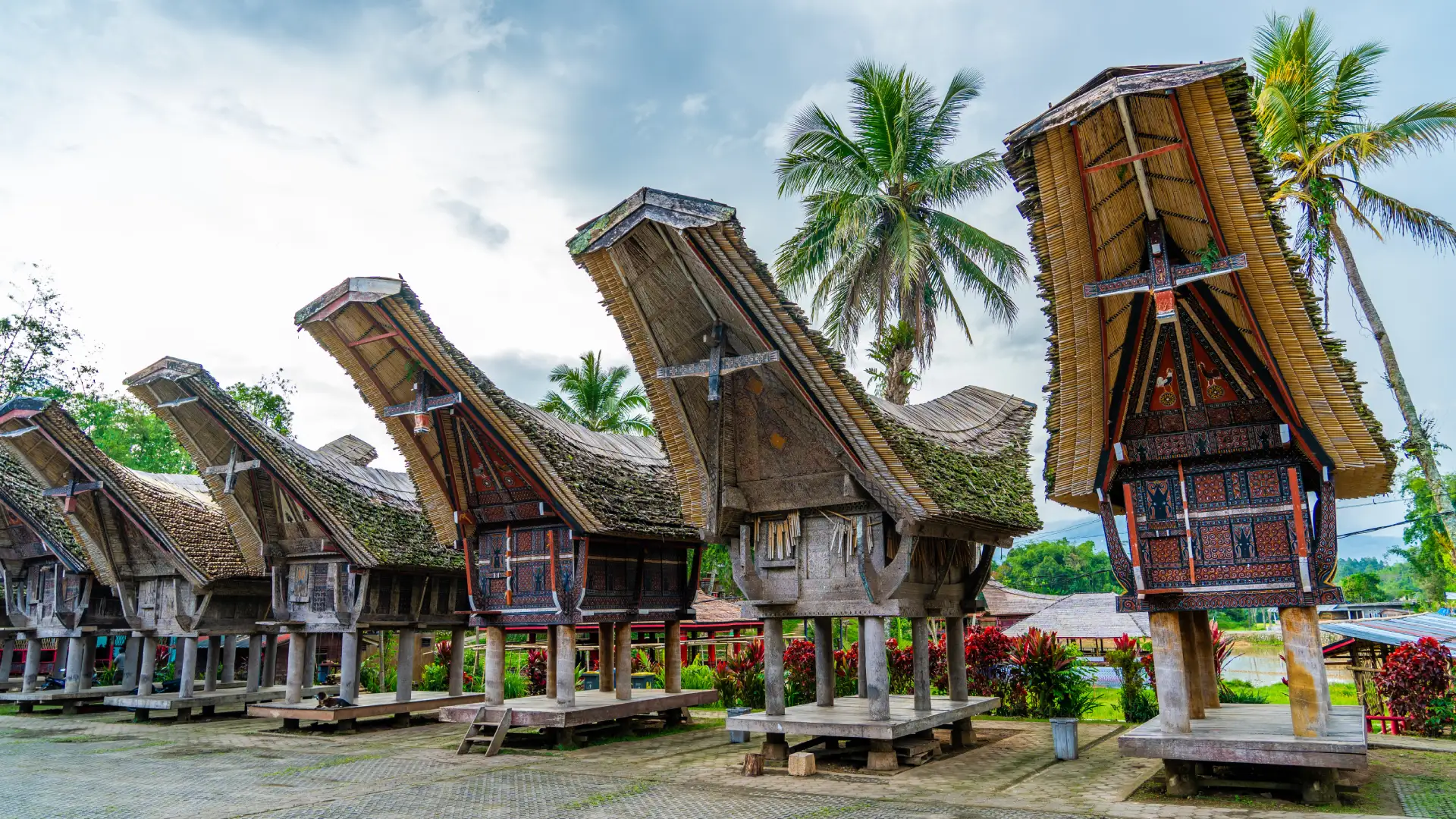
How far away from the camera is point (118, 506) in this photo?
19969mm

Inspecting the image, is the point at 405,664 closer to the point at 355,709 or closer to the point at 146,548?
the point at 355,709

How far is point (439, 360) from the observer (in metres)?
14.3

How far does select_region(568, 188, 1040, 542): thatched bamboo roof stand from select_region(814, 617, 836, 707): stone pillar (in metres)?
2.67

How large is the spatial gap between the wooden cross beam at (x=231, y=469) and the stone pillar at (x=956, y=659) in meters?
12.7

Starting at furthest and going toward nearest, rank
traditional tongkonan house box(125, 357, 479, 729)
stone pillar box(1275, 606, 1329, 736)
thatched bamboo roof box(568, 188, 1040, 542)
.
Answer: traditional tongkonan house box(125, 357, 479, 729)
thatched bamboo roof box(568, 188, 1040, 542)
stone pillar box(1275, 606, 1329, 736)

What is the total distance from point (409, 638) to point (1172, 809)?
14597 mm

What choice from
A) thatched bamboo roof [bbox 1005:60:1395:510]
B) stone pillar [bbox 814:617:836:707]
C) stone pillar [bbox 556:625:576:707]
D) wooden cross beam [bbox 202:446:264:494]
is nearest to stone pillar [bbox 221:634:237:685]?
wooden cross beam [bbox 202:446:264:494]

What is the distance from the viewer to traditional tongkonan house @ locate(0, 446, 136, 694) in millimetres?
22234

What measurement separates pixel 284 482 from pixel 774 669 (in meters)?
10.3

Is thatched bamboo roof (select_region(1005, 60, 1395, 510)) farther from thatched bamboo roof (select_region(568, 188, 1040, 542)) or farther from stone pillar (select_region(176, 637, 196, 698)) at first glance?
stone pillar (select_region(176, 637, 196, 698))

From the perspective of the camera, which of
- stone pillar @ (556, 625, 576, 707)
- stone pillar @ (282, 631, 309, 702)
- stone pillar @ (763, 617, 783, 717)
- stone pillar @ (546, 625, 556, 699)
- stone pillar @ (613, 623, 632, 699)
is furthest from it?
stone pillar @ (282, 631, 309, 702)

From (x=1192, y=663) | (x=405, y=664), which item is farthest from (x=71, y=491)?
(x=1192, y=663)

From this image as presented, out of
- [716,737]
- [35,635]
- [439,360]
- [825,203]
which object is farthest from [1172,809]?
[35,635]

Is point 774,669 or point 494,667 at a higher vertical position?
point 774,669
